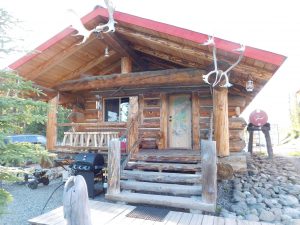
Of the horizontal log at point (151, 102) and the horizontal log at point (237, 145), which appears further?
the horizontal log at point (151, 102)

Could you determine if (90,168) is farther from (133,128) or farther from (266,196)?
(266,196)

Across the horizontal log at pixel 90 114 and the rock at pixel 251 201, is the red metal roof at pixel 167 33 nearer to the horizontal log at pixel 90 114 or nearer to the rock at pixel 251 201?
the rock at pixel 251 201

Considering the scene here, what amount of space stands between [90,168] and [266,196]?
4.53 metres

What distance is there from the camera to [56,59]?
7.46 metres

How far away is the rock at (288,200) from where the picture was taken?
17.1 ft

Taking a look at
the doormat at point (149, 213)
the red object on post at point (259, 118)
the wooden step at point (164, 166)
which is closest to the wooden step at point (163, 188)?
the doormat at point (149, 213)

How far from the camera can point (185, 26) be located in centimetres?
570

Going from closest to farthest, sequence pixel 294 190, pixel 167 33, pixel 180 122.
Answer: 1. pixel 167 33
2. pixel 294 190
3. pixel 180 122

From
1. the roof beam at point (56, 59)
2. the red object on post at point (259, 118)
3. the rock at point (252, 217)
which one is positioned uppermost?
the roof beam at point (56, 59)

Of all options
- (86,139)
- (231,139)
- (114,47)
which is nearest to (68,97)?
(86,139)

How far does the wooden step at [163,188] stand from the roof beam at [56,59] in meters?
4.31

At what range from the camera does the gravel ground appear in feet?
18.8

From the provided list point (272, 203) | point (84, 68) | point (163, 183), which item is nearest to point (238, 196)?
point (272, 203)

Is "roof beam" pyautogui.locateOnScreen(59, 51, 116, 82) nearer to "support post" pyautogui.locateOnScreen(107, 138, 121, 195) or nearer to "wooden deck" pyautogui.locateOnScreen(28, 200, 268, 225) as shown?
"support post" pyautogui.locateOnScreen(107, 138, 121, 195)
